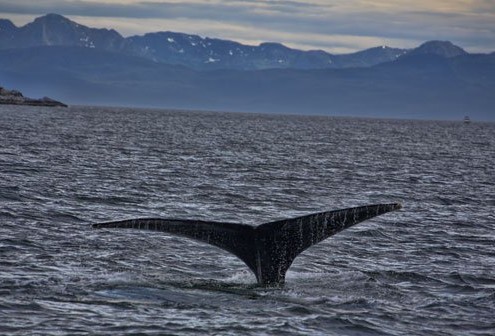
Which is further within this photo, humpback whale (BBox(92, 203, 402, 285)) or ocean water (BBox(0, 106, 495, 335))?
ocean water (BBox(0, 106, 495, 335))

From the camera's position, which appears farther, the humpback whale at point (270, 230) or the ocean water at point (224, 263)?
the ocean water at point (224, 263)

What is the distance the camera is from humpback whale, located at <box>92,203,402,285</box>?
42.6 feet

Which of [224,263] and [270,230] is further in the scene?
[224,263]

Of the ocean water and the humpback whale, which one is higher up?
the humpback whale

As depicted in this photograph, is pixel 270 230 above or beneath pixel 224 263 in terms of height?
above

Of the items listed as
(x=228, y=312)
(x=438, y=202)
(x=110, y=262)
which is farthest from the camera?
(x=438, y=202)

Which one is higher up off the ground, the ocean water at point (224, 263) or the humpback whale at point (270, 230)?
the humpback whale at point (270, 230)

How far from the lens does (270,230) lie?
43.6 ft

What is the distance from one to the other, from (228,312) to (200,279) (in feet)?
9.09

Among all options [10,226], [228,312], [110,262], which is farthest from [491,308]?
[10,226]

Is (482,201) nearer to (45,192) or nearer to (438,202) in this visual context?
(438,202)

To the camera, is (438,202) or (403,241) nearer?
(403,241)

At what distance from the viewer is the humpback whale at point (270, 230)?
42.6 ft

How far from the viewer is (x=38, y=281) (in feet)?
50.7
